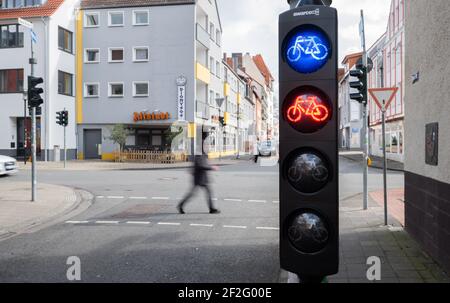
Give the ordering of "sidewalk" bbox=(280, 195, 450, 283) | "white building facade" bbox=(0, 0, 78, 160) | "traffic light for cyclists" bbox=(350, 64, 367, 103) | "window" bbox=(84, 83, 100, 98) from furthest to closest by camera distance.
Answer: "window" bbox=(84, 83, 100, 98)
"white building facade" bbox=(0, 0, 78, 160)
"traffic light for cyclists" bbox=(350, 64, 367, 103)
"sidewalk" bbox=(280, 195, 450, 283)

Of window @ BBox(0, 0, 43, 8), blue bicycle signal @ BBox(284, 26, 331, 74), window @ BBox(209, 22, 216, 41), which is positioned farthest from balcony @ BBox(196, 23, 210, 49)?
blue bicycle signal @ BBox(284, 26, 331, 74)

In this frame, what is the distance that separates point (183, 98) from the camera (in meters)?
34.2

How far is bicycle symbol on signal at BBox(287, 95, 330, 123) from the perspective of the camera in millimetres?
2619

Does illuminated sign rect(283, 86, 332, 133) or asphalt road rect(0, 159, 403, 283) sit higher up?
illuminated sign rect(283, 86, 332, 133)

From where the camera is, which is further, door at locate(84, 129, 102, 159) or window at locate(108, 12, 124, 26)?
door at locate(84, 129, 102, 159)

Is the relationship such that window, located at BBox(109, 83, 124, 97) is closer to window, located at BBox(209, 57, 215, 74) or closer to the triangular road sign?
window, located at BBox(209, 57, 215, 74)

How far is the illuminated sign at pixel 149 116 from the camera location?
3447 centimetres

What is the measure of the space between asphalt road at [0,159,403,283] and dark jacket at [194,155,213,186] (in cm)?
70

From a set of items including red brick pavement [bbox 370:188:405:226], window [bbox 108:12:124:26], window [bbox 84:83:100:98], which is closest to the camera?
red brick pavement [bbox 370:188:405:226]

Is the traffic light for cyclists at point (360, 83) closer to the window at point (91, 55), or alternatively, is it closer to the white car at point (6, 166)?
the white car at point (6, 166)

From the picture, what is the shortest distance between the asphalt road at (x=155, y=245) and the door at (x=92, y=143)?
25.2m

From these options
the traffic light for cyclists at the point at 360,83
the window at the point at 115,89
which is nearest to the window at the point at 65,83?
the window at the point at 115,89

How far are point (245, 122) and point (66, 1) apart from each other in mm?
34512
